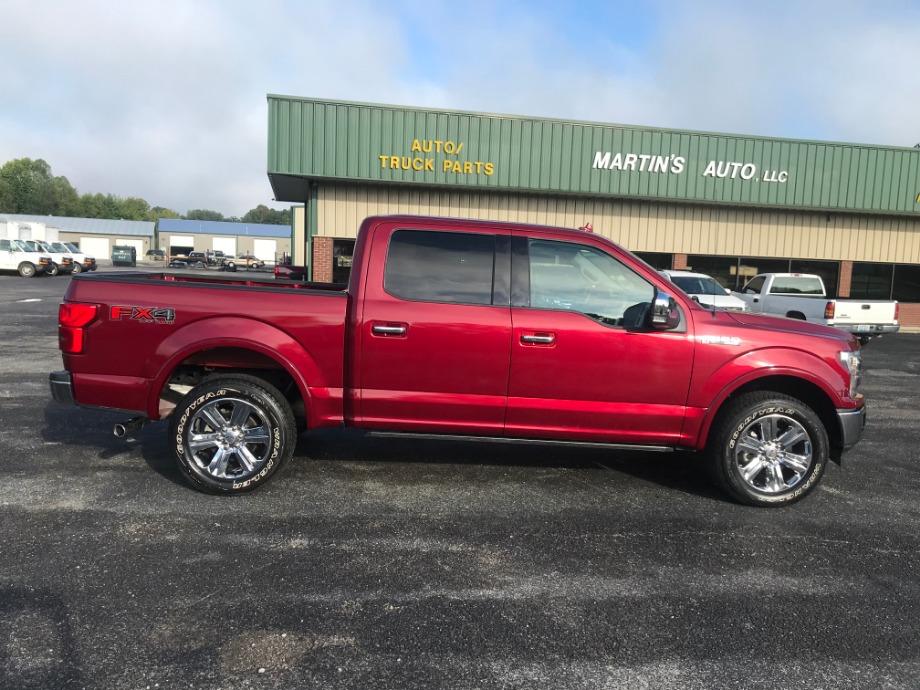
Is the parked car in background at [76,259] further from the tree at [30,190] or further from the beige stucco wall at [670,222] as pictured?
the tree at [30,190]

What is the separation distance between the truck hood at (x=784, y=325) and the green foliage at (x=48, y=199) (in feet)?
420

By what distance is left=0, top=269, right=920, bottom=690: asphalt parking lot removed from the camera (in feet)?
8.87

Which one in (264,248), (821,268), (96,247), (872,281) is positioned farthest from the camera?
(264,248)

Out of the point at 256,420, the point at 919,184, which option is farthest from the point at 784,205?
the point at 256,420

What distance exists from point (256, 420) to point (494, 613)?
231 cm

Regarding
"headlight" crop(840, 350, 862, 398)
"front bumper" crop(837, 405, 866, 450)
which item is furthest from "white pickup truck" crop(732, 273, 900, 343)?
"front bumper" crop(837, 405, 866, 450)

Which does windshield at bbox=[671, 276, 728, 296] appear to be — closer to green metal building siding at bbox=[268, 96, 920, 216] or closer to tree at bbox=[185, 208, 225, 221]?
green metal building siding at bbox=[268, 96, 920, 216]

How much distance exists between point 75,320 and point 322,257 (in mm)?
13458

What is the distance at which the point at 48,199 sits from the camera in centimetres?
11250

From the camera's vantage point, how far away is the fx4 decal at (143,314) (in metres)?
4.45

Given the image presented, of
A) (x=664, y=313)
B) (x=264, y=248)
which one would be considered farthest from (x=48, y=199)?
(x=664, y=313)

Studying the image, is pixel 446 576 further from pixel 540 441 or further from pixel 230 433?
pixel 230 433

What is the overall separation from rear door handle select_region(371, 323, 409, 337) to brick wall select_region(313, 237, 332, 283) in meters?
13.5

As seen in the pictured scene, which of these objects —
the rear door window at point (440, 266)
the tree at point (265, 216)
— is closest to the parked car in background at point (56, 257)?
the rear door window at point (440, 266)
